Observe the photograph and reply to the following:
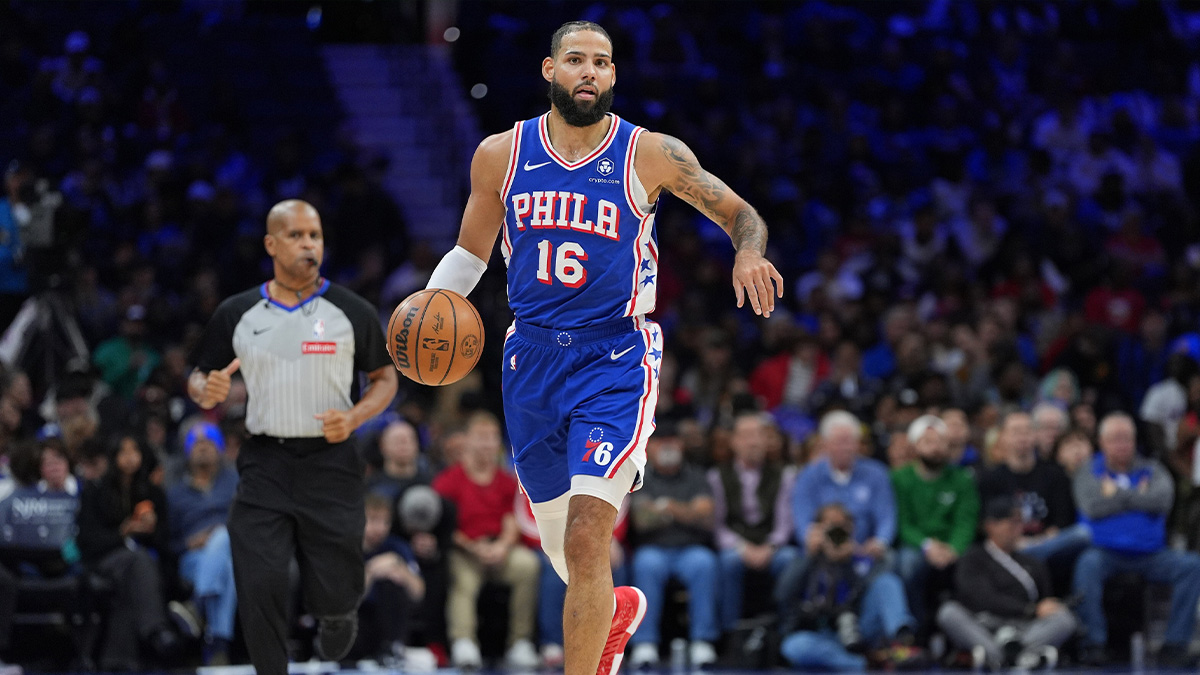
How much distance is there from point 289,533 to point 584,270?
7.69ft

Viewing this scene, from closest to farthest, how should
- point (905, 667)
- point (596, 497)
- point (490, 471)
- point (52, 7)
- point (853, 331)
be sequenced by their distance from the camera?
1. point (596, 497)
2. point (905, 667)
3. point (490, 471)
4. point (853, 331)
5. point (52, 7)

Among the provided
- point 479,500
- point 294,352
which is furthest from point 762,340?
point 294,352

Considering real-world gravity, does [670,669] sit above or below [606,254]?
below

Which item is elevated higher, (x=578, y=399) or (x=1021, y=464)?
(x=578, y=399)

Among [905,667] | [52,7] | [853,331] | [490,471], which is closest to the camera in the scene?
[905,667]

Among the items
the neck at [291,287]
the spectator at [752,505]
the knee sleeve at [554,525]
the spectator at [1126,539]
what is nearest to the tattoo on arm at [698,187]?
the knee sleeve at [554,525]

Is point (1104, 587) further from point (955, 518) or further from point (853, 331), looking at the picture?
point (853, 331)

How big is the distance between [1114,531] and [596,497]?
276 inches

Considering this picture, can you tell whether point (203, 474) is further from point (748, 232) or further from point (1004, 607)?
point (748, 232)

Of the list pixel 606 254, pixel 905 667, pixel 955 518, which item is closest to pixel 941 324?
pixel 955 518

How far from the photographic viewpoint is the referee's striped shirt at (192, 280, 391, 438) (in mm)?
7477

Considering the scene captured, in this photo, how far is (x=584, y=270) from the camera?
20.2ft

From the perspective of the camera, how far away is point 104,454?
11203mm

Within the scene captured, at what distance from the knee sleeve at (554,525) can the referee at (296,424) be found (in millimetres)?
1396
